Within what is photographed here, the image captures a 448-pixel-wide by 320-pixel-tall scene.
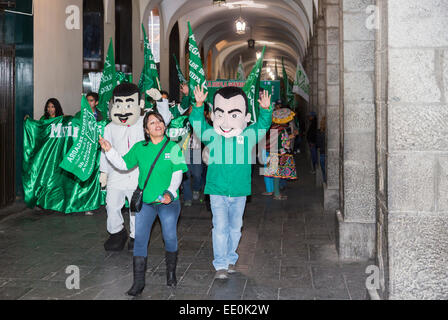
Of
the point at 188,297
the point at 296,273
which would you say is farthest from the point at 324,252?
the point at 188,297

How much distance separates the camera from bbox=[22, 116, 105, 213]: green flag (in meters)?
8.14

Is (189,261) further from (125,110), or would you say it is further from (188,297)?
(125,110)

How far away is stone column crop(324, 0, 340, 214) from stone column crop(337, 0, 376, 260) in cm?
257

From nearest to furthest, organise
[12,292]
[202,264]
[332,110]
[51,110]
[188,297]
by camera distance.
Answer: [188,297], [12,292], [202,264], [51,110], [332,110]

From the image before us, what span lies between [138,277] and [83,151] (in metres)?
1.52

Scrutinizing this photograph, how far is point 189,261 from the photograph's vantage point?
5613mm

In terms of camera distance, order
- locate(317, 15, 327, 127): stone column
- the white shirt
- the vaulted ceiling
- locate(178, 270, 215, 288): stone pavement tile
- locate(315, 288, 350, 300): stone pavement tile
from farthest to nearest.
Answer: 1. the vaulted ceiling
2. locate(317, 15, 327, 127): stone column
3. the white shirt
4. locate(178, 270, 215, 288): stone pavement tile
5. locate(315, 288, 350, 300): stone pavement tile

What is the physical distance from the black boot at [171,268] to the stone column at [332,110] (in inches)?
164

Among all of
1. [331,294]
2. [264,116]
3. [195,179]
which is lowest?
[331,294]

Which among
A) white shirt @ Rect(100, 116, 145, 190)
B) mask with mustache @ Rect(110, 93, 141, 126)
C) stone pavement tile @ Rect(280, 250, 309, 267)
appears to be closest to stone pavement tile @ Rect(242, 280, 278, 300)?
stone pavement tile @ Rect(280, 250, 309, 267)

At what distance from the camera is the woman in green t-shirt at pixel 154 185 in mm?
4516

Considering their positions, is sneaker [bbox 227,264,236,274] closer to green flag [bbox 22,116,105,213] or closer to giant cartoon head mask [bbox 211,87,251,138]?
giant cartoon head mask [bbox 211,87,251,138]

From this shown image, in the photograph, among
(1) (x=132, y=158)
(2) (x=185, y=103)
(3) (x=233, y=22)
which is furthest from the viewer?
(3) (x=233, y=22)

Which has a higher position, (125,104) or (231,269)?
(125,104)
